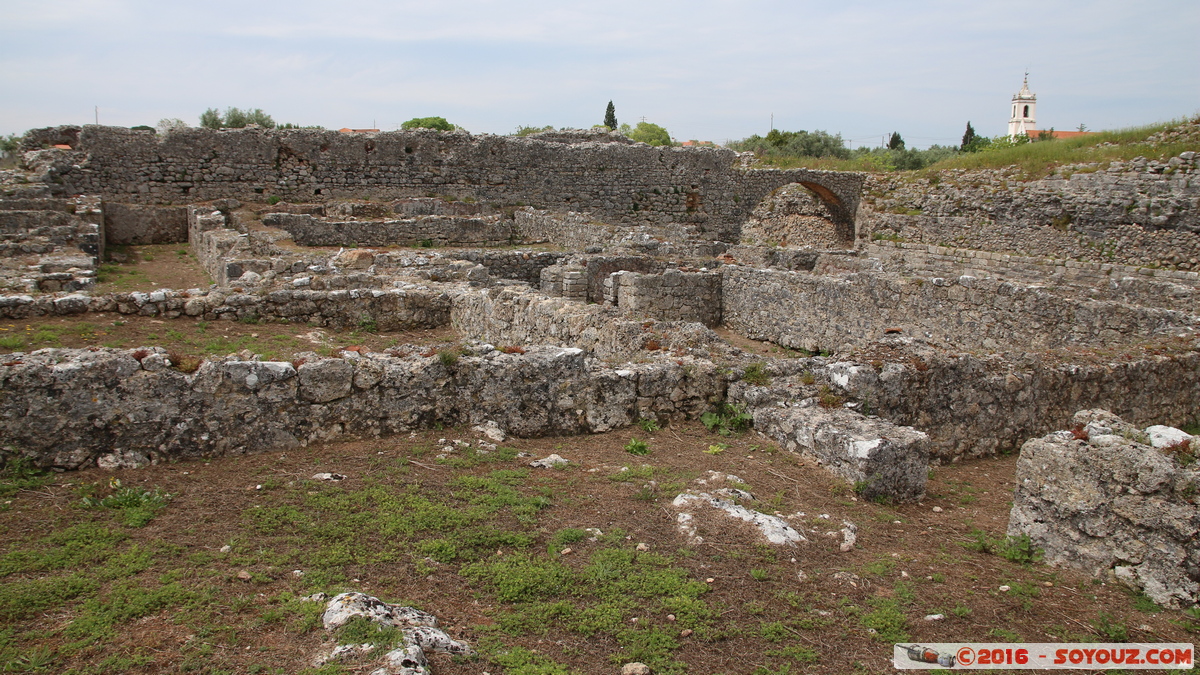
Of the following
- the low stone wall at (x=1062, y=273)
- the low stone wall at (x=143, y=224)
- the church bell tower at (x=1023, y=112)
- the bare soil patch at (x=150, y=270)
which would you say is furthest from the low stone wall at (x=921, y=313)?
the church bell tower at (x=1023, y=112)

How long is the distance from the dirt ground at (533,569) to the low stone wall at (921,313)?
17.5ft

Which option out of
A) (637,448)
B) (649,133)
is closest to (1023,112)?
(649,133)

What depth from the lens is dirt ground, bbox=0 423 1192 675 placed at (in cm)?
338

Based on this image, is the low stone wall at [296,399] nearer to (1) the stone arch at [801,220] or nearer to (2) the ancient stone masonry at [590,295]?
(2) the ancient stone masonry at [590,295]

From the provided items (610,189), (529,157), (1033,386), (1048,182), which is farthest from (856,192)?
(1033,386)

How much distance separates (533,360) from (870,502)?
3.06 meters

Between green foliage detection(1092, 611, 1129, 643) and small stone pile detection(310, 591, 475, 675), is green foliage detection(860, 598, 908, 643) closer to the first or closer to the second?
green foliage detection(1092, 611, 1129, 643)

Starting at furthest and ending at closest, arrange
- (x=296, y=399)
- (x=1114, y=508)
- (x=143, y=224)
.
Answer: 1. (x=143, y=224)
2. (x=296, y=399)
3. (x=1114, y=508)

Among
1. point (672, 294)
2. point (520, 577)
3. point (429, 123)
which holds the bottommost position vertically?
point (520, 577)

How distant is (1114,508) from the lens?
14.5ft

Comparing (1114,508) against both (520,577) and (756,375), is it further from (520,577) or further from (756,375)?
(520,577)

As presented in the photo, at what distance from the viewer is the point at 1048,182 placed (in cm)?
2362

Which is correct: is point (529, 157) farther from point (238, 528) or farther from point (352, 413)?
point (238, 528)

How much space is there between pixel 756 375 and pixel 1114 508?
3.31 m
